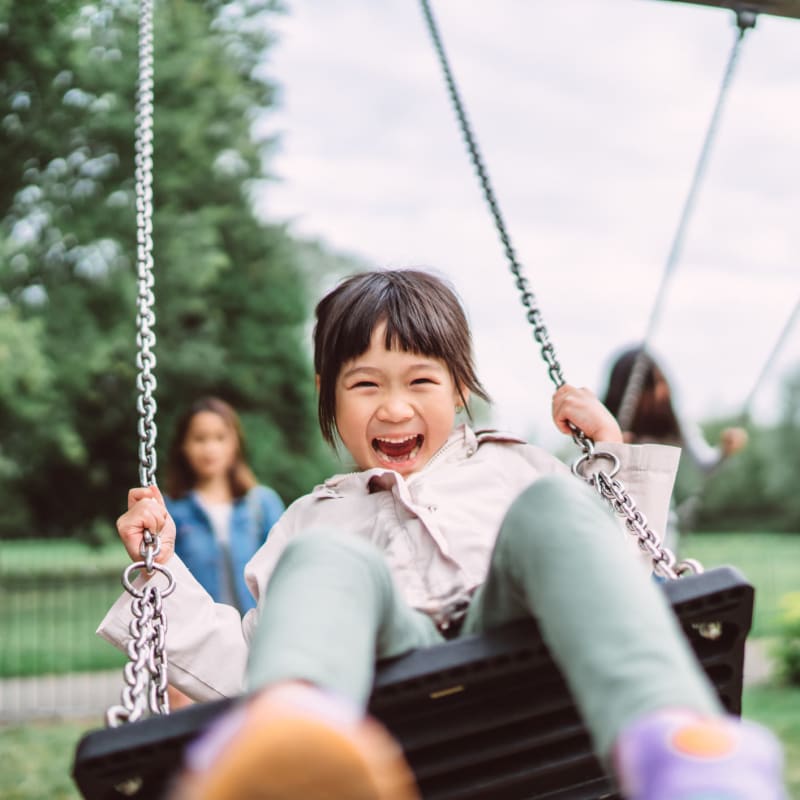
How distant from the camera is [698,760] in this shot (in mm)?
1042

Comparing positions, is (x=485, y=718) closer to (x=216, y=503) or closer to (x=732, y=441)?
(x=216, y=503)

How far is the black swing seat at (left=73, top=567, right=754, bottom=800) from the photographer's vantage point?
1409mm

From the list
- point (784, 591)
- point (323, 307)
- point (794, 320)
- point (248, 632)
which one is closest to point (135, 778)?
point (248, 632)

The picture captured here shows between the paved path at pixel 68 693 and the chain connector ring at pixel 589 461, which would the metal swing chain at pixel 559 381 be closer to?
the chain connector ring at pixel 589 461

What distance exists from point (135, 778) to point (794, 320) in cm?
278

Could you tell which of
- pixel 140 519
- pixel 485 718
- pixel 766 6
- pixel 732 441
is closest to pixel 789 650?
pixel 732 441

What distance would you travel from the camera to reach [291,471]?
15164mm

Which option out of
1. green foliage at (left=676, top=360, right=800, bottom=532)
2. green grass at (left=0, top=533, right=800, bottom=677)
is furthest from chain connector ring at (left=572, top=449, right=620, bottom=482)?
green foliage at (left=676, top=360, right=800, bottom=532)

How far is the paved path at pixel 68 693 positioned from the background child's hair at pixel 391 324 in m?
5.66

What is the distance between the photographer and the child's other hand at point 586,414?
2.15 meters

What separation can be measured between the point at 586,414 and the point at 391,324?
15.9 inches

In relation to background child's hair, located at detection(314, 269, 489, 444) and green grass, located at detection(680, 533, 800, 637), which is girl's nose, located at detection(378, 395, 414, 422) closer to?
background child's hair, located at detection(314, 269, 489, 444)

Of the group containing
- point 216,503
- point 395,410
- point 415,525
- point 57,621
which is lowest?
point 415,525

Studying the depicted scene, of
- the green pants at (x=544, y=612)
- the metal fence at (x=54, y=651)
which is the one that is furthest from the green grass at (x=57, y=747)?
the green pants at (x=544, y=612)
